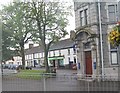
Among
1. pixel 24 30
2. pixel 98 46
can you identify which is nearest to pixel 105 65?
pixel 98 46

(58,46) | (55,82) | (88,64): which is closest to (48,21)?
(58,46)

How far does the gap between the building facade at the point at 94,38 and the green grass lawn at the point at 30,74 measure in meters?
0.45

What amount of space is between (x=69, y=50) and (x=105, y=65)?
48 cm

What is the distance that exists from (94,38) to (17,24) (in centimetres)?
88

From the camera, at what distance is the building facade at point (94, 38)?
107 inches

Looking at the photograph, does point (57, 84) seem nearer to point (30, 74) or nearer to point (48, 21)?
point (30, 74)

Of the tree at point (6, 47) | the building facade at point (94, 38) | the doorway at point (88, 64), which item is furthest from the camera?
the doorway at point (88, 64)

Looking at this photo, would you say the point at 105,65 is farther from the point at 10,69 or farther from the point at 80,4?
the point at 10,69

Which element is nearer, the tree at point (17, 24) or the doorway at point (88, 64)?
the tree at point (17, 24)

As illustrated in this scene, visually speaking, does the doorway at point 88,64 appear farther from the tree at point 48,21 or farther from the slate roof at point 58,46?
the tree at point 48,21

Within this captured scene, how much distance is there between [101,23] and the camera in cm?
279

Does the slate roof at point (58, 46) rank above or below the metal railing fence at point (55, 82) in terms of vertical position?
above

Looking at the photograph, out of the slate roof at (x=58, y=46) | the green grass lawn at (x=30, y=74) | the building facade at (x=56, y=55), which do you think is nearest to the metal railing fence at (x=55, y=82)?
the green grass lawn at (x=30, y=74)

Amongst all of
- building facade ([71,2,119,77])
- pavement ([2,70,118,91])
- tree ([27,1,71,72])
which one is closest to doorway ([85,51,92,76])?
building facade ([71,2,119,77])
